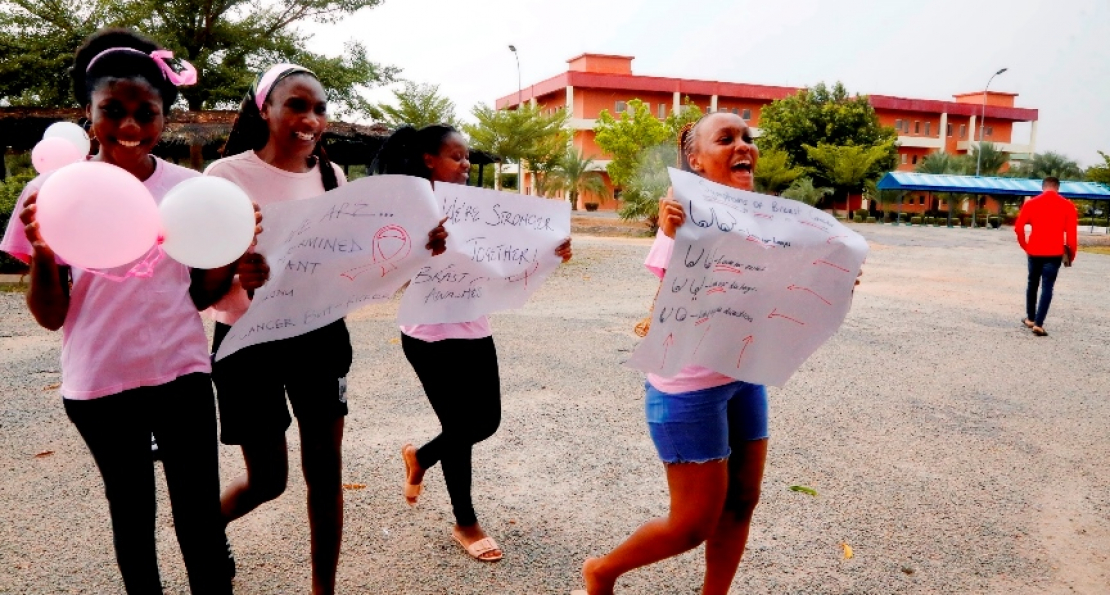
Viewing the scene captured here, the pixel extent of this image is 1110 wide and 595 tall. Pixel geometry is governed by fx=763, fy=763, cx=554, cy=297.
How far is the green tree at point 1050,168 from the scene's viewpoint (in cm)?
4519

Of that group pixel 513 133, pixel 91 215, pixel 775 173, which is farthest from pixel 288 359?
pixel 775 173

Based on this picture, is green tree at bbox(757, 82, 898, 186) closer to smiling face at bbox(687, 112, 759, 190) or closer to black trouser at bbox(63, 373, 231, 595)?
smiling face at bbox(687, 112, 759, 190)

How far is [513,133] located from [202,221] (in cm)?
3296

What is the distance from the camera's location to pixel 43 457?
13.2ft

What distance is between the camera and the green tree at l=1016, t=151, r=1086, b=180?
148ft

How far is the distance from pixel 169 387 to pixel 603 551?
1821 millimetres

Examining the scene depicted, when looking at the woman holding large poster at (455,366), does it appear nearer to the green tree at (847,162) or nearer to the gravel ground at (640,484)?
the gravel ground at (640,484)

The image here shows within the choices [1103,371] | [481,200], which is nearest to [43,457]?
[481,200]

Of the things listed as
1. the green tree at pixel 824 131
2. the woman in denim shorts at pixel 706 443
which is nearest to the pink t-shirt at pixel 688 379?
the woman in denim shorts at pixel 706 443

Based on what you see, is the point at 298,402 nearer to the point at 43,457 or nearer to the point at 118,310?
the point at 118,310

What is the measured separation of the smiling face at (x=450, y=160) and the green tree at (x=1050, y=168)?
5077cm

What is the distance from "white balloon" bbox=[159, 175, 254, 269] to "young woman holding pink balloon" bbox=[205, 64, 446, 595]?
582 millimetres

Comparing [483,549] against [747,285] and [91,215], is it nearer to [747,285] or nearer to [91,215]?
[747,285]

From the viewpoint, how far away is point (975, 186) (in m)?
36.8
